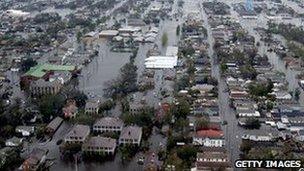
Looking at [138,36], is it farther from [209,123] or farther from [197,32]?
[209,123]

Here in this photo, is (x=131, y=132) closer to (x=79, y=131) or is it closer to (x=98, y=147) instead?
(x=98, y=147)

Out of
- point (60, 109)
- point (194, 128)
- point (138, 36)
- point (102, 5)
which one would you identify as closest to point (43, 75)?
point (60, 109)

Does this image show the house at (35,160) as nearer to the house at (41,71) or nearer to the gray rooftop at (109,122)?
the gray rooftop at (109,122)

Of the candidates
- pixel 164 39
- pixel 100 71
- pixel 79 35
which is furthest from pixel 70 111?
pixel 79 35

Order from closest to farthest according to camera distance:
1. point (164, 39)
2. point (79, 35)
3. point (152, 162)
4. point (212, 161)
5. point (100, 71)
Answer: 1. point (212, 161)
2. point (152, 162)
3. point (100, 71)
4. point (164, 39)
5. point (79, 35)

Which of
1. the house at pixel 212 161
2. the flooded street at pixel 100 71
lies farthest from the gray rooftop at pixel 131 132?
the flooded street at pixel 100 71

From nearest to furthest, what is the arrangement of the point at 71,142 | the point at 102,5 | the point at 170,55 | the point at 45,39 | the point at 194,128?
the point at 71,142, the point at 194,128, the point at 170,55, the point at 45,39, the point at 102,5

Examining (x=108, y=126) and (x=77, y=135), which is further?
(x=108, y=126)
